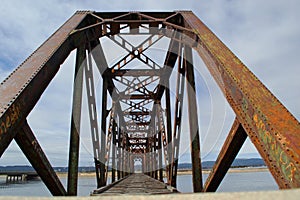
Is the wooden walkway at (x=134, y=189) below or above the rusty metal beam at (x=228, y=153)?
below

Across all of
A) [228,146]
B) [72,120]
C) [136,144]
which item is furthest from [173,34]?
[136,144]

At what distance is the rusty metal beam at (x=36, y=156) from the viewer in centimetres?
348

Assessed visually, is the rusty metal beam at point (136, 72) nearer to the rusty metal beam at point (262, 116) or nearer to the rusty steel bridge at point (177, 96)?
the rusty steel bridge at point (177, 96)

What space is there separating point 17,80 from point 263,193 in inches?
125

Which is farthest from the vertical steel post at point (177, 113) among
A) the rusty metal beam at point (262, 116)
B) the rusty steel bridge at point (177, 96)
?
the rusty metal beam at point (262, 116)

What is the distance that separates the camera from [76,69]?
5.82m

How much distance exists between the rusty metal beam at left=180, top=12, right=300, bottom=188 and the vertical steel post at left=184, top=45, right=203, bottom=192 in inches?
58.5

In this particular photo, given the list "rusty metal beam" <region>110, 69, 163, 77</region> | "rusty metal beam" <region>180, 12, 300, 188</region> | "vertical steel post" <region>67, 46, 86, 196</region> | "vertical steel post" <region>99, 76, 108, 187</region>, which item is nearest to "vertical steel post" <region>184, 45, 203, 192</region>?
"rusty metal beam" <region>180, 12, 300, 188</region>

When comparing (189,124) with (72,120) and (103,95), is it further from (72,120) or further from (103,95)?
(103,95)

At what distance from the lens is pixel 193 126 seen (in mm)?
5652

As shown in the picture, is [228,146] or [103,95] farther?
[103,95]

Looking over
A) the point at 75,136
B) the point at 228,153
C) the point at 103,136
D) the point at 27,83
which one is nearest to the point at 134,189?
the point at 103,136

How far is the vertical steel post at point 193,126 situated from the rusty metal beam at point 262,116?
4.87 feet

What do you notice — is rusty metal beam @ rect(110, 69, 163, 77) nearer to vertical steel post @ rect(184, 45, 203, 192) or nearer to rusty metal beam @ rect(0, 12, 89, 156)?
vertical steel post @ rect(184, 45, 203, 192)
